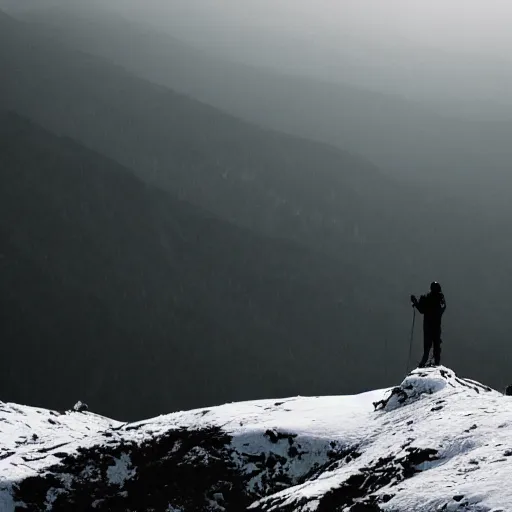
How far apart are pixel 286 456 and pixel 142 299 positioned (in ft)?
208

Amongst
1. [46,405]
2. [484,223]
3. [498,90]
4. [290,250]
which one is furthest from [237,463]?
[498,90]

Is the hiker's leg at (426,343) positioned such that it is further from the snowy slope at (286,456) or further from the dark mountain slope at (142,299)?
the dark mountain slope at (142,299)

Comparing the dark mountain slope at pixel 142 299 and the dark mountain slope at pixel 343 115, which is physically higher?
the dark mountain slope at pixel 343 115

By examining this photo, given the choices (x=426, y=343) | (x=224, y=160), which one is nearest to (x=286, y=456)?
(x=426, y=343)

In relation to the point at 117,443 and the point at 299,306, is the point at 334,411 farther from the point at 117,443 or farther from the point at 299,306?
the point at 299,306

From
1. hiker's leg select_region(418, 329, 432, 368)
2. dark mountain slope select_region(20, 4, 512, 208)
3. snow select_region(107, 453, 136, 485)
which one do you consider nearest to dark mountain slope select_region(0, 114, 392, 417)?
dark mountain slope select_region(20, 4, 512, 208)

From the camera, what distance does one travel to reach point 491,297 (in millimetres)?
81438

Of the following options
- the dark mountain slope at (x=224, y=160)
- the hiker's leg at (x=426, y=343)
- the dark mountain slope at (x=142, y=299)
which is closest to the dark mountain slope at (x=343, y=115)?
the dark mountain slope at (x=224, y=160)

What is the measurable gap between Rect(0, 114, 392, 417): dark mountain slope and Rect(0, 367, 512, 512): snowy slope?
166 feet

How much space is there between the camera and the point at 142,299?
2921 inches

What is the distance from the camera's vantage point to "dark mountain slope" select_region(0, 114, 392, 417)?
216 ft

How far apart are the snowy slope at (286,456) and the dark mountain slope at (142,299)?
50635mm

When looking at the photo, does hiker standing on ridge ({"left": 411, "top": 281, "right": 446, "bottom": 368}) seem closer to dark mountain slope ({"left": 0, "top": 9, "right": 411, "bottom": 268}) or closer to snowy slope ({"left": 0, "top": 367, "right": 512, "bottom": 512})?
snowy slope ({"left": 0, "top": 367, "right": 512, "bottom": 512})

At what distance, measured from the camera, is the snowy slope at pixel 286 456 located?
9570mm
